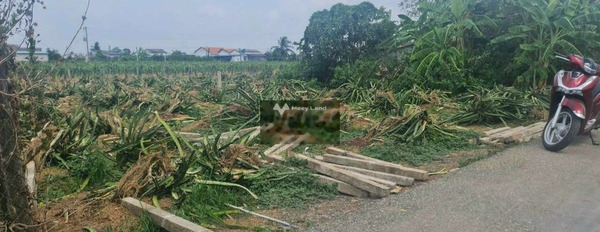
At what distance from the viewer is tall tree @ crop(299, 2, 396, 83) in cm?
1625

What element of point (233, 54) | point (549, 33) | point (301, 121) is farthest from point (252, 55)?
point (301, 121)

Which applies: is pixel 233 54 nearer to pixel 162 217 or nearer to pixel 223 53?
pixel 223 53

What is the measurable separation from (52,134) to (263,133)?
3.09 m

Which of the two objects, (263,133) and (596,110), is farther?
(263,133)

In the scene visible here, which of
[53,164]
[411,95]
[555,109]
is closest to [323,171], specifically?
[53,164]

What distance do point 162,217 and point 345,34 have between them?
13.4 meters

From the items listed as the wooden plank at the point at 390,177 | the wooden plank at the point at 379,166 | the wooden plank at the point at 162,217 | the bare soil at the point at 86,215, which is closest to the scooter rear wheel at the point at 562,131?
the wooden plank at the point at 379,166

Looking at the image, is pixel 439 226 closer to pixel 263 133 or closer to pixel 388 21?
pixel 263 133

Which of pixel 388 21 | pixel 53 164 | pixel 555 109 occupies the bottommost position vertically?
pixel 53 164

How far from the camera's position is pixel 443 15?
13.1 meters

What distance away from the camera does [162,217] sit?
12.5 ft

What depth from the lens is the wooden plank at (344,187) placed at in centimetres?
475

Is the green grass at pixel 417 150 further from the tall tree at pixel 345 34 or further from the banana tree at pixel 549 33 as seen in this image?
the tall tree at pixel 345 34

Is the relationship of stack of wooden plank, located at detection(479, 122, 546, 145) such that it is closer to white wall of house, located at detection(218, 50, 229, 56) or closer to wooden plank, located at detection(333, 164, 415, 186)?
wooden plank, located at detection(333, 164, 415, 186)
